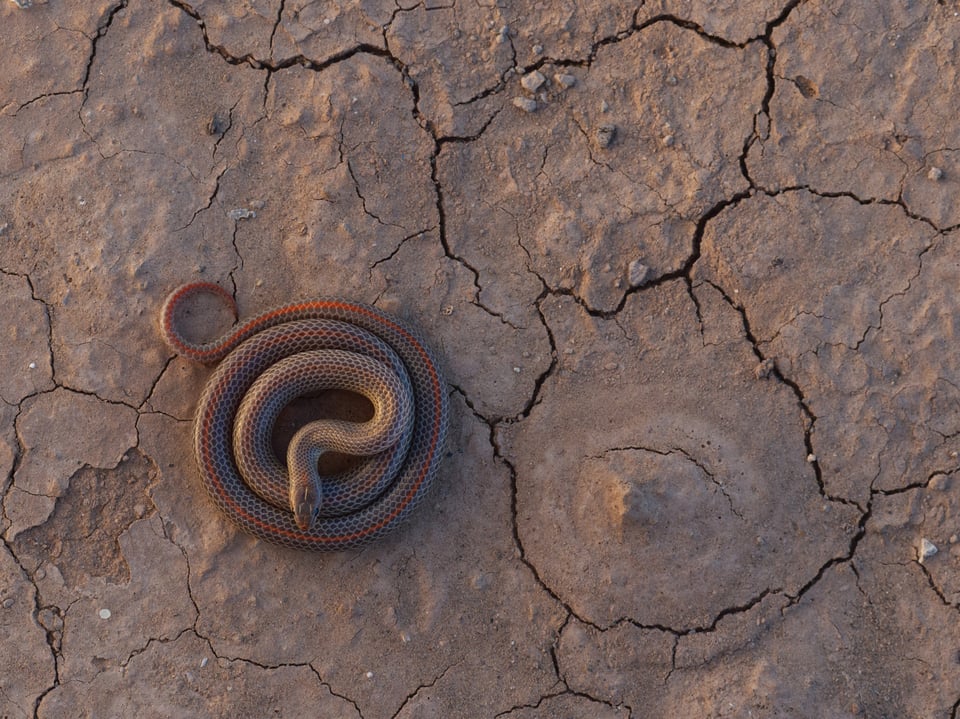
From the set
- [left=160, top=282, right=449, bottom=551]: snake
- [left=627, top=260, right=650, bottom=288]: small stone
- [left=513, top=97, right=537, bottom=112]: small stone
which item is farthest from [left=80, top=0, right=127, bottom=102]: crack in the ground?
[left=627, top=260, right=650, bottom=288]: small stone

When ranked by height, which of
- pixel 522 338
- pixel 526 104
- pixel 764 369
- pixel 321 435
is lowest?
pixel 321 435

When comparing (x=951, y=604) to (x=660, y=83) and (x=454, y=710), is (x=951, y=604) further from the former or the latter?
(x=660, y=83)

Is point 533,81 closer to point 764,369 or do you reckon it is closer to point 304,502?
point 764,369

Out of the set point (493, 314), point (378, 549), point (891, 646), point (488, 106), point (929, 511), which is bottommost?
point (378, 549)

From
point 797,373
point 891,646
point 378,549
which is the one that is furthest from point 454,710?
point 797,373

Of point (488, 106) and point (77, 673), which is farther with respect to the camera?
point (488, 106)

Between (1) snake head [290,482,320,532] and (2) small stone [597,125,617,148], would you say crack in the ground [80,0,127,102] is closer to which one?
(1) snake head [290,482,320,532]

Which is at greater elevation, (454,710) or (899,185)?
(899,185)

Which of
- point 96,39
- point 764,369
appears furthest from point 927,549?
point 96,39
